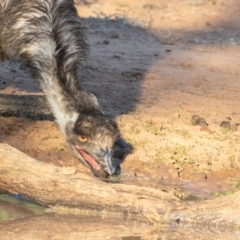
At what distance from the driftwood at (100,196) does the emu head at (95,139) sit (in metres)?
0.32

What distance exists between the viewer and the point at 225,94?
8.54m

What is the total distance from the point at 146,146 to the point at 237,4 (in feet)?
17.5

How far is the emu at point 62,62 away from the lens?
609 cm

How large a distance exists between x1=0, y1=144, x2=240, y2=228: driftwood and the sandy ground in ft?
2.78

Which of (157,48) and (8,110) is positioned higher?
(8,110)

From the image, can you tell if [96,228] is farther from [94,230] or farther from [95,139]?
[95,139]

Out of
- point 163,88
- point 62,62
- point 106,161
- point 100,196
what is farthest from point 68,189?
point 163,88

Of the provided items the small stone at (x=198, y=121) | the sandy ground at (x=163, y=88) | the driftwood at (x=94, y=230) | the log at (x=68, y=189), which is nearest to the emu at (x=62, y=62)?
the log at (x=68, y=189)

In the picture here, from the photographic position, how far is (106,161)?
610cm

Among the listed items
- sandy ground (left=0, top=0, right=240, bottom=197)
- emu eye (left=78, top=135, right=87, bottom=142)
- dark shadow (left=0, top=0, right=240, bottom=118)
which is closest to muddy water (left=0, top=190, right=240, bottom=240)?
emu eye (left=78, top=135, right=87, bottom=142)

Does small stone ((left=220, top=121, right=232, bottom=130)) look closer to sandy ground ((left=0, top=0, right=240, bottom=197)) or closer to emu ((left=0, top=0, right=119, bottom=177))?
sandy ground ((left=0, top=0, right=240, bottom=197))

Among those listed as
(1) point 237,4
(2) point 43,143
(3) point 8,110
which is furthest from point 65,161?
(1) point 237,4

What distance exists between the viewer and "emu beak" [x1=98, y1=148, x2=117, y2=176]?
20.0 feet

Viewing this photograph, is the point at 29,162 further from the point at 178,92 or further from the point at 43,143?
the point at 178,92
